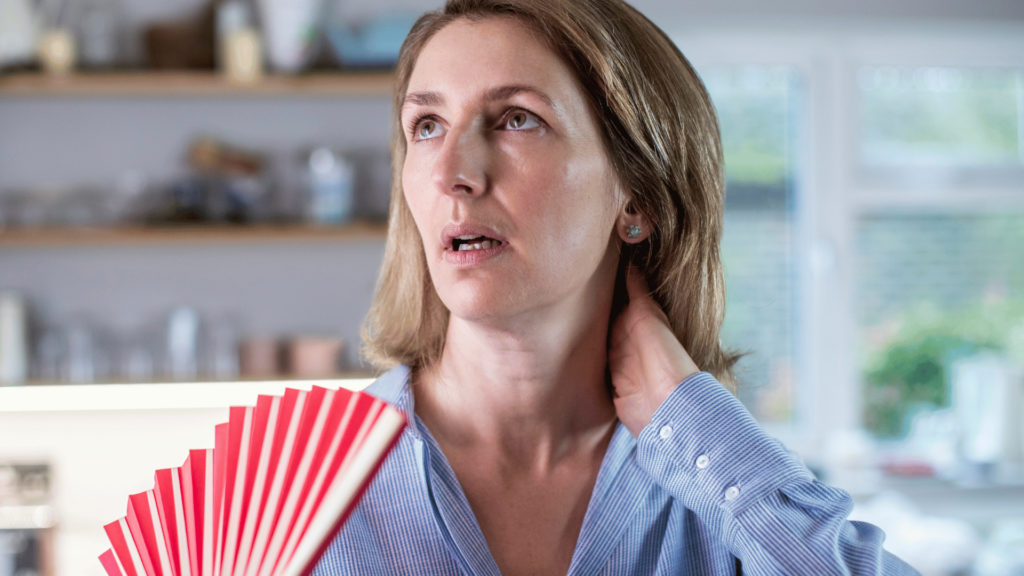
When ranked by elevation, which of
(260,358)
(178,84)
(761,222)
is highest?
(178,84)

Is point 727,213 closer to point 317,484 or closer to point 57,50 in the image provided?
point 57,50

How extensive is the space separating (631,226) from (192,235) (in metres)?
2.04

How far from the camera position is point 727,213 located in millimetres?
3105

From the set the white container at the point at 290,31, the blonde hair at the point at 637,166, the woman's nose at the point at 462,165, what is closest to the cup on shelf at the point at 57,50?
the white container at the point at 290,31

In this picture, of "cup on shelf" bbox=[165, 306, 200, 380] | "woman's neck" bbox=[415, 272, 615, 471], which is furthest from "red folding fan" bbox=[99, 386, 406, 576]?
"cup on shelf" bbox=[165, 306, 200, 380]

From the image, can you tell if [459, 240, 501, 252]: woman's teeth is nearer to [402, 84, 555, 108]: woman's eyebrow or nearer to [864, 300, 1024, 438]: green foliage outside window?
[402, 84, 555, 108]: woman's eyebrow

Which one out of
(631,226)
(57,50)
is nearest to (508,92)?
(631,226)

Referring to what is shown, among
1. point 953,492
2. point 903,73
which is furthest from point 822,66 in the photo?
point 953,492

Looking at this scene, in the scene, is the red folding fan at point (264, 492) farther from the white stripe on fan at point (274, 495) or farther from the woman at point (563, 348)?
the woman at point (563, 348)

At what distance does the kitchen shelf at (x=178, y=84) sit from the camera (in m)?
2.65

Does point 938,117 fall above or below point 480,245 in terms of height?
above

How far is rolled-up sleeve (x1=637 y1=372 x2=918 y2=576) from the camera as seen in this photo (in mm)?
861

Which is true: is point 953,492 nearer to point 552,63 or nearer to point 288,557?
point 552,63

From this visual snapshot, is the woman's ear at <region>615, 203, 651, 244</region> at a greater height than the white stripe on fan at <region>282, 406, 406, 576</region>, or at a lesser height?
greater
